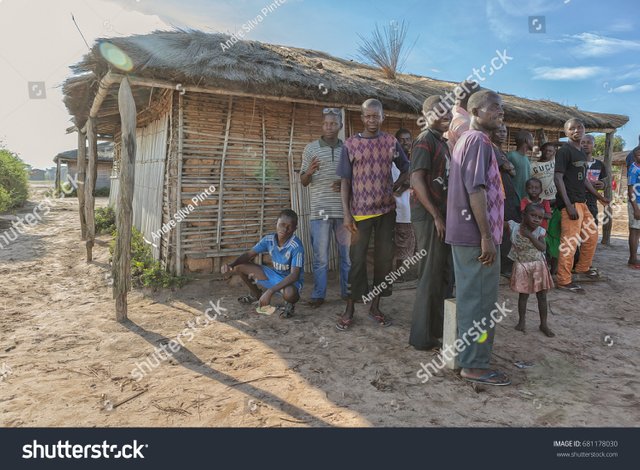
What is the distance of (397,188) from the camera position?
373 cm

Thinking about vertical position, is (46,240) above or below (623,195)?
below

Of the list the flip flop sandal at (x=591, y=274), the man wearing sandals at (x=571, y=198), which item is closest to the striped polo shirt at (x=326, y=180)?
the man wearing sandals at (x=571, y=198)

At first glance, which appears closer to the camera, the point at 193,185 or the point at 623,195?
the point at 193,185

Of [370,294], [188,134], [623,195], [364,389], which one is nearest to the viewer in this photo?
[364,389]

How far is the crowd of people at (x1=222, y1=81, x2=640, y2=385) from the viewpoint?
2.62 m

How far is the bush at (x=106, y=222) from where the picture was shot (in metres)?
9.98

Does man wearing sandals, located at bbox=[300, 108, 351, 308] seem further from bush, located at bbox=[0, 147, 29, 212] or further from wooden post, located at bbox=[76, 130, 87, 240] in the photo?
bush, located at bbox=[0, 147, 29, 212]

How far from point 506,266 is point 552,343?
1.83 m

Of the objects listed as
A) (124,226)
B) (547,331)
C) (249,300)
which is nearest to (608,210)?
(547,331)

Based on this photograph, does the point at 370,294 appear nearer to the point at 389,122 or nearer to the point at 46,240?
the point at 389,122

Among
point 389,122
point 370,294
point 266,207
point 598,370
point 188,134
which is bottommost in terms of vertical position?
point 598,370

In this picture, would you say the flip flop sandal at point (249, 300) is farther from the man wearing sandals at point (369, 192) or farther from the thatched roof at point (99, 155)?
the thatched roof at point (99, 155)

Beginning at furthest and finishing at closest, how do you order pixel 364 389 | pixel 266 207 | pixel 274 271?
pixel 266 207 < pixel 274 271 < pixel 364 389
